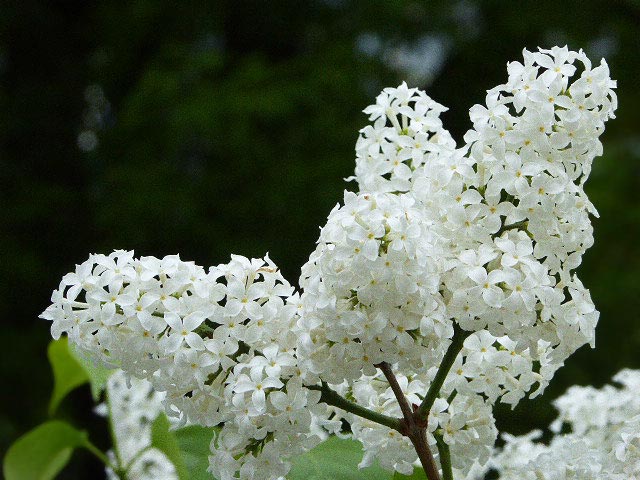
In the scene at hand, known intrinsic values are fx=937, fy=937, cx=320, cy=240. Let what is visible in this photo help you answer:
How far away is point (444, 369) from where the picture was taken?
104 centimetres

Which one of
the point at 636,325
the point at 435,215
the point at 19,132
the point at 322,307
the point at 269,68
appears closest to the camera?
the point at 322,307

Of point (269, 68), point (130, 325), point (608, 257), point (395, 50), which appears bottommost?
point (130, 325)

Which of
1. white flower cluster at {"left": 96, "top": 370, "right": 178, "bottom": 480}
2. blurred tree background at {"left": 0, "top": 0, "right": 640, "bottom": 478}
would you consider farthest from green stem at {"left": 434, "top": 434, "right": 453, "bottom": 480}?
blurred tree background at {"left": 0, "top": 0, "right": 640, "bottom": 478}

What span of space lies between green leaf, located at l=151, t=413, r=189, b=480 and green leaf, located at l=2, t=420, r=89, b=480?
0.78 feet

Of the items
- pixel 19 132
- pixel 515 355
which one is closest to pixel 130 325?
pixel 515 355

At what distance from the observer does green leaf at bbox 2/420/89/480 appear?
65.6 inches

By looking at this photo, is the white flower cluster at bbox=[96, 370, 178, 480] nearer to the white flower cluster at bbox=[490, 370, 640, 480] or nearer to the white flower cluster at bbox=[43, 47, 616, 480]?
the white flower cluster at bbox=[490, 370, 640, 480]

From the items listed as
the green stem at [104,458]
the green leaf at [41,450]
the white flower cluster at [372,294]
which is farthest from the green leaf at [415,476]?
the green leaf at [41,450]

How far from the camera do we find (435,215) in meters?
1.06

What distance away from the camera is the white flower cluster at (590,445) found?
3.68 ft

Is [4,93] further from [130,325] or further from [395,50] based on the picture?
[130,325]

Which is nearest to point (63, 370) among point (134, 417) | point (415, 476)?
point (134, 417)

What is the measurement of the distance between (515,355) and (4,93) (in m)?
5.98

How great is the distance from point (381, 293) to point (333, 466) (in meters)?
0.45
